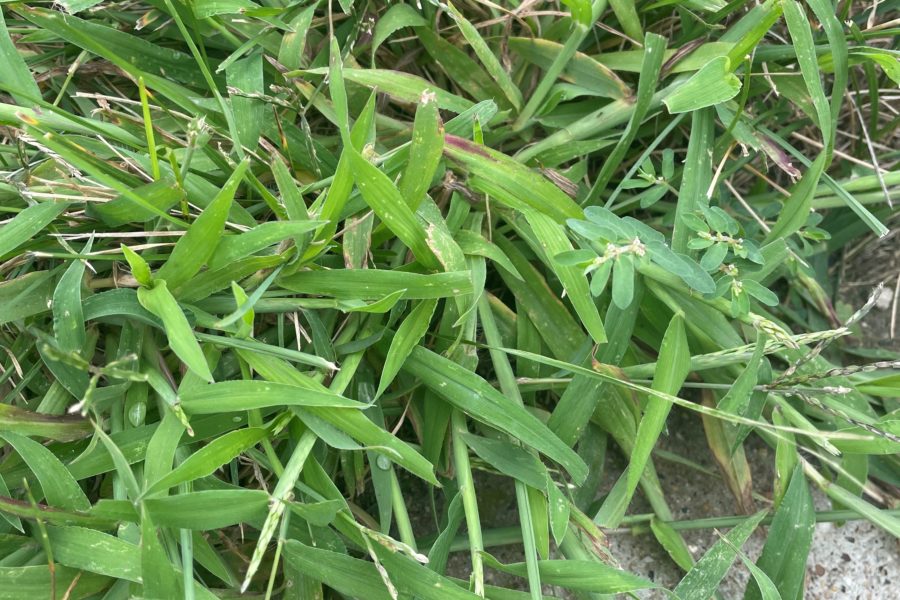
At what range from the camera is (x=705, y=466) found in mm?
1299

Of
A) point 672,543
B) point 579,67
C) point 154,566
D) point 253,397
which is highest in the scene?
point 579,67

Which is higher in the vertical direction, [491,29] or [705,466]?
[491,29]

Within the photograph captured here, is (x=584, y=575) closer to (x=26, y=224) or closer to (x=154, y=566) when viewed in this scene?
(x=154, y=566)

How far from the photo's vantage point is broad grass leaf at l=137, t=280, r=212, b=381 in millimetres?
821

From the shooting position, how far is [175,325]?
840 mm

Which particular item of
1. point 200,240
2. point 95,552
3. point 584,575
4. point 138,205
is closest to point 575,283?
point 584,575

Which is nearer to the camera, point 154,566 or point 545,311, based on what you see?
point 154,566

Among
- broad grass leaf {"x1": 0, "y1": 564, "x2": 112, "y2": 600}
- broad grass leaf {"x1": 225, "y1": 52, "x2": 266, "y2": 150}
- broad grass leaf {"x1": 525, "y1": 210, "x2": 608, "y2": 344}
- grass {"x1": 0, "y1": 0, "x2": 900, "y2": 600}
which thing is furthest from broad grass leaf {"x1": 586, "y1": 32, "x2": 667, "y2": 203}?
broad grass leaf {"x1": 0, "y1": 564, "x2": 112, "y2": 600}

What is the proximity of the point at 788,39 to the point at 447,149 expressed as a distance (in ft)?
2.41

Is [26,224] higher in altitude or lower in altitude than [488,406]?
higher

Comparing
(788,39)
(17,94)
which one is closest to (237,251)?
(17,94)

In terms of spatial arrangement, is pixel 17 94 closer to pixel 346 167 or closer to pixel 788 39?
pixel 346 167

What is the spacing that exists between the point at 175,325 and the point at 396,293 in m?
0.26

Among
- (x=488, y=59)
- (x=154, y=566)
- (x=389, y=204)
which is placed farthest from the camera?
(x=488, y=59)
